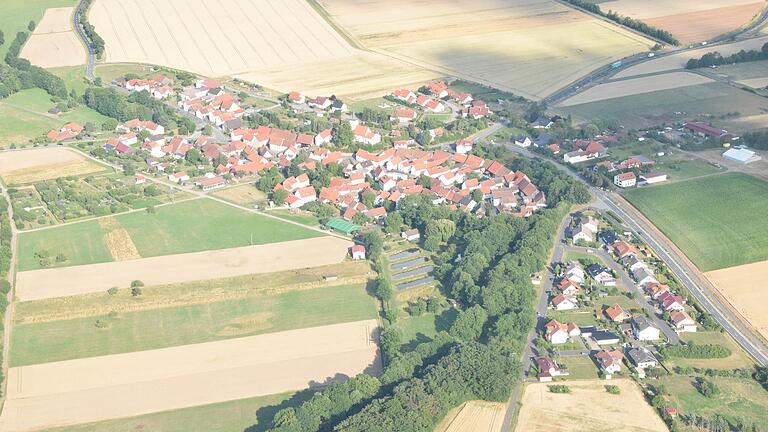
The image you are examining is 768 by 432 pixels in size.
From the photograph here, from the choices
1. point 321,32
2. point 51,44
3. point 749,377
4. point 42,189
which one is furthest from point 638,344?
point 51,44

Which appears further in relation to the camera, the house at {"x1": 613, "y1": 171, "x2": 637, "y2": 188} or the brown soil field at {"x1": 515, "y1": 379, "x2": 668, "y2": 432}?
the house at {"x1": 613, "y1": 171, "x2": 637, "y2": 188}

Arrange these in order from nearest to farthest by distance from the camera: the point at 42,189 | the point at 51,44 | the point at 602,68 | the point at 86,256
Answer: the point at 86,256 < the point at 42,189 < the point at 602,68 < the point at 51,44

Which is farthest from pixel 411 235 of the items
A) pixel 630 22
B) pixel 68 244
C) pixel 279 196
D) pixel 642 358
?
pixel 630 22

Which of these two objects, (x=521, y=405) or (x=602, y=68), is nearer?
(x=521, y=405)

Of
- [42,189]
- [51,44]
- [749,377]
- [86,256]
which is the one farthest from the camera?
[51,44]

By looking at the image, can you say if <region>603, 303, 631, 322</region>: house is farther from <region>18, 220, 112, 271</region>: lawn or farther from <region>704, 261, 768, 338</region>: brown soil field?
<region>18, 220, 112, 271</region>: lawn

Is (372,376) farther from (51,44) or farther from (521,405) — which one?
(51,44)

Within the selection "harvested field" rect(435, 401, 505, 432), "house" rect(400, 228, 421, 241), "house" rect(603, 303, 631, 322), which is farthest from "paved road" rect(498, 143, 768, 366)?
"harvested field" rect(435, 401, 505, 432)

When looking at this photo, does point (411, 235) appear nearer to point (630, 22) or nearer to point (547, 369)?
point (547, 369)
